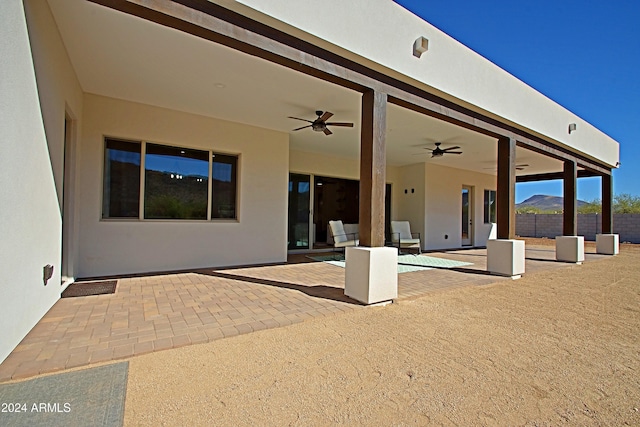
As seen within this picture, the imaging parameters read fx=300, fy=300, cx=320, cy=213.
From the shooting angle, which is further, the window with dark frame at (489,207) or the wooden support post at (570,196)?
the window with dark frame at (489,207)

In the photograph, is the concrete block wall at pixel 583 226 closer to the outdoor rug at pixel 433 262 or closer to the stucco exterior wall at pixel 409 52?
the stucco exterior wall at pixel 409 52

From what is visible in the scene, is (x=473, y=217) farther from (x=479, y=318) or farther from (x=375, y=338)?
(x=375, y=338)

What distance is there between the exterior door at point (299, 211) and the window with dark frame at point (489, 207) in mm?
7313

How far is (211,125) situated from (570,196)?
8483 mm

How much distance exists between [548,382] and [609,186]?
10.4m

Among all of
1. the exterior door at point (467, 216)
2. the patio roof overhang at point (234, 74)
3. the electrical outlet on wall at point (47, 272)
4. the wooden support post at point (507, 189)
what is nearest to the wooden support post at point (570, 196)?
the patio roof overhang at point (234, 74)

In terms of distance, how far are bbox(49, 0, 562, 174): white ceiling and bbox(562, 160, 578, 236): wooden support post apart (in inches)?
93.1

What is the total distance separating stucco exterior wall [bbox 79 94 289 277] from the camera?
4664 mm

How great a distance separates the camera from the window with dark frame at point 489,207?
11.5 m

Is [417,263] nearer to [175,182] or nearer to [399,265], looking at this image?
[399,265]

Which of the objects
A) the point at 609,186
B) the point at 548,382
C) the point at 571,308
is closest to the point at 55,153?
the point at 548,382

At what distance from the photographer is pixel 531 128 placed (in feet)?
19.0

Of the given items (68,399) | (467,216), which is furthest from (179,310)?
(467,216)

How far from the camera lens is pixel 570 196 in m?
7.38
